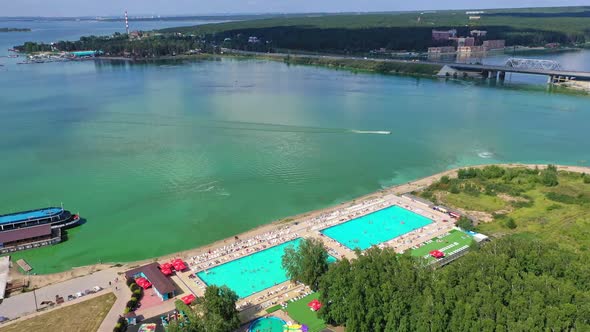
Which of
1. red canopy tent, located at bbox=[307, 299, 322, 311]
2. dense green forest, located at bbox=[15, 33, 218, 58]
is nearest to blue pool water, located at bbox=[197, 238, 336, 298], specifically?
red canopy tent, located at bbox=[307, 299, 322, 311]

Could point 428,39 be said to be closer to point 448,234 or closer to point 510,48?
point 510,48

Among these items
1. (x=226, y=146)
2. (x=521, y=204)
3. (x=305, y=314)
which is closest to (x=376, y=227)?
(x=305, y=314)

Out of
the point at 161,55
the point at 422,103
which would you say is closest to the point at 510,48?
the point at 422,103

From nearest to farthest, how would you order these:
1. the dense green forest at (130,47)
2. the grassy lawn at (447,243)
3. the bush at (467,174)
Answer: the grassy lawn at (447,243)
the bush at (467,174)
the dense green forest at (130,47)

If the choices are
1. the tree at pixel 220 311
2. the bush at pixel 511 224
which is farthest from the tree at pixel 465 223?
the tree at pixel 220 311

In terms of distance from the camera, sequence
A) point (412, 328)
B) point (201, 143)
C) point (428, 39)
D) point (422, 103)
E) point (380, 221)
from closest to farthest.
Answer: point (412, 328), point (380, 221), point (201, 143), point (422, 103), point (428, 39)

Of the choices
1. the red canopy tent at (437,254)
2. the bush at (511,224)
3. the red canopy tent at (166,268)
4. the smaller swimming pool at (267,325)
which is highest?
the bush at (511,224)

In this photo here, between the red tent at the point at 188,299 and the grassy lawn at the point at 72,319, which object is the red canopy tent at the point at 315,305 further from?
the grassy lawn at the point at 72,319
